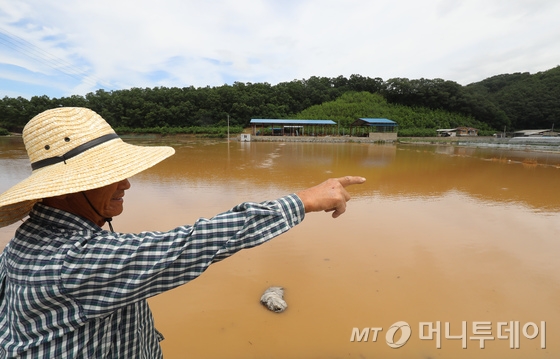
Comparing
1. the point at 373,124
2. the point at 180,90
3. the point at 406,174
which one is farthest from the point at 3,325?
the point at 180,90

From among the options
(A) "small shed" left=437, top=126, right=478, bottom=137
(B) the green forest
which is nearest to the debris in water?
(B) the green forest

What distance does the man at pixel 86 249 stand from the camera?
0.74 metres

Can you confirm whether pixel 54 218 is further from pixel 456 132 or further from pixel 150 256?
pixel 456 132

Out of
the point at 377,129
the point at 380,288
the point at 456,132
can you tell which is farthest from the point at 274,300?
the point at 456,132

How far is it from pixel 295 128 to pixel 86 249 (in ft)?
131

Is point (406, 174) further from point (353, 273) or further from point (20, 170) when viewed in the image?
point (20, 170)

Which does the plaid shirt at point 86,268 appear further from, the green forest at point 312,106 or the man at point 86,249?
the green forest at point 312,106

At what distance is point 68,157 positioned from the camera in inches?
36.6

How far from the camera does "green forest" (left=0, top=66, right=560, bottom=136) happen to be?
45281 millimetres

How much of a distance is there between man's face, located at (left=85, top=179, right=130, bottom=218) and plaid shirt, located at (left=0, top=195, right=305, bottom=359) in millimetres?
118

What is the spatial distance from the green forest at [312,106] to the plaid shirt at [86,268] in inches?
1642

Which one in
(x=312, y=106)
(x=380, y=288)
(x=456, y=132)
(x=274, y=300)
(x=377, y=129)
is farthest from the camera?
(x=312, y=106)

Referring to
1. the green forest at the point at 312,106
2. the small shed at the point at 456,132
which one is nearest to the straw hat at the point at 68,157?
the green forest at the point at 312,106

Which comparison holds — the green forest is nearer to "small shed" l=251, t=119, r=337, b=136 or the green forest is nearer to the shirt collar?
"small shed" l=251, t=119, r=337, b=136
